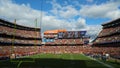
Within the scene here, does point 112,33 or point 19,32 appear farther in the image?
point 19,32

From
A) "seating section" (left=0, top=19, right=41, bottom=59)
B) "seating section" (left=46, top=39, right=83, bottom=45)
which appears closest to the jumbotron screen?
"seating section" (left=46, top=39, right=83, bottom=45)

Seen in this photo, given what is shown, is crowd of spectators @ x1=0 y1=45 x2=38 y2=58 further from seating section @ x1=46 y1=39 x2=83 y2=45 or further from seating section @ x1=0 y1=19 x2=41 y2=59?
seating section @ x1=46 y1=39 x2=83 y2=45

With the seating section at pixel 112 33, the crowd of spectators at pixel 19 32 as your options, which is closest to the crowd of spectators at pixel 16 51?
the crowd of spectators at pixel 19 32

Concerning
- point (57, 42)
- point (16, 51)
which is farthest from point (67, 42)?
point (16, 51)

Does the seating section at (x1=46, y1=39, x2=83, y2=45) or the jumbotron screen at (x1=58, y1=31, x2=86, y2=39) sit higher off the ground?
the jumbotron screen at (x1=58, y1=31, x2=86, y2=39)

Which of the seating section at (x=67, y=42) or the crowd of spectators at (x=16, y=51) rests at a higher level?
the seating section at (x=67, y=42)

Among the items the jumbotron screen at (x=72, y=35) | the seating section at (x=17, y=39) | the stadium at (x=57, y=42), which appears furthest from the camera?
the jumbotron screen at (x=72, y=35)

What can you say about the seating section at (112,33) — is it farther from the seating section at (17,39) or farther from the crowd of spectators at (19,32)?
the crowd of spectators at (19,32)

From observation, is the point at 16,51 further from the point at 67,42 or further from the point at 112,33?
the point at 67,42

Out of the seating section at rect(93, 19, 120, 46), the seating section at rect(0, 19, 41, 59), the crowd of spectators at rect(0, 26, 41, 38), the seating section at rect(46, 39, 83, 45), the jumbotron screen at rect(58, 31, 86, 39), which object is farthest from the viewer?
the jumbotron screen at rect(58, 31, 86, 39)

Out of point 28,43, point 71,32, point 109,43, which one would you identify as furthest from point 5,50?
point 71,32

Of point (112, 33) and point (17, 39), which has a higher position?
point (112, 33)

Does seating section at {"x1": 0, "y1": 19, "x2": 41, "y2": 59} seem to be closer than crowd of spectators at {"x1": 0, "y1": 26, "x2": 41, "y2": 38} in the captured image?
Yes

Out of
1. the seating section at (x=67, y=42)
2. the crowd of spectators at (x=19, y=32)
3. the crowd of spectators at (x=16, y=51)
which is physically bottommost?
the crowd of spectators at (x=16, y=51)
